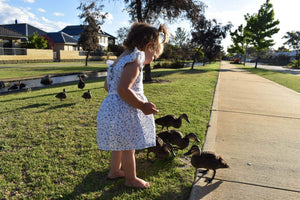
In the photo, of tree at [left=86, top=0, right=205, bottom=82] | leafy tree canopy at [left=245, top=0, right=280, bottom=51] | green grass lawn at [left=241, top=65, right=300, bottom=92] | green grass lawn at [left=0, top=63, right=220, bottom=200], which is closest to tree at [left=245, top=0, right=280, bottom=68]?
leafy tree canopy at [left=245, top=0, right=280, bottom=51]

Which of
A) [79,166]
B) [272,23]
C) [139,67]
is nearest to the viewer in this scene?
[139,67]

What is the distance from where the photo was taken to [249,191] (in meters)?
2.56

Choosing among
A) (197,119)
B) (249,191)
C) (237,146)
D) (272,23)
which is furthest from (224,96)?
(272,23)

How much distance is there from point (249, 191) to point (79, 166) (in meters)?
2.18

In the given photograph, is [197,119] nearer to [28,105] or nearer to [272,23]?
[28,105]

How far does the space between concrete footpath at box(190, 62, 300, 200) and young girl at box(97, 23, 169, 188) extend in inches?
36.7

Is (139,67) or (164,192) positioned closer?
(139,67)

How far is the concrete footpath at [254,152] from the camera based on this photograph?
258cm

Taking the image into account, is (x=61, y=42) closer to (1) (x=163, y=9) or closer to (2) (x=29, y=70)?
(2) (x=29, y=70)

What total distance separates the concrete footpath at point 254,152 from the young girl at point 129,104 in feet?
3.05

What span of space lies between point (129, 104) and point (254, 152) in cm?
248

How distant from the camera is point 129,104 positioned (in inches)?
90.9

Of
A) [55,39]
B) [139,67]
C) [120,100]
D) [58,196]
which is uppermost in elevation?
[55,39]

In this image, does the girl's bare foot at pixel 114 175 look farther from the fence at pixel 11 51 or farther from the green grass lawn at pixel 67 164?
the fence at pixel 11 51
